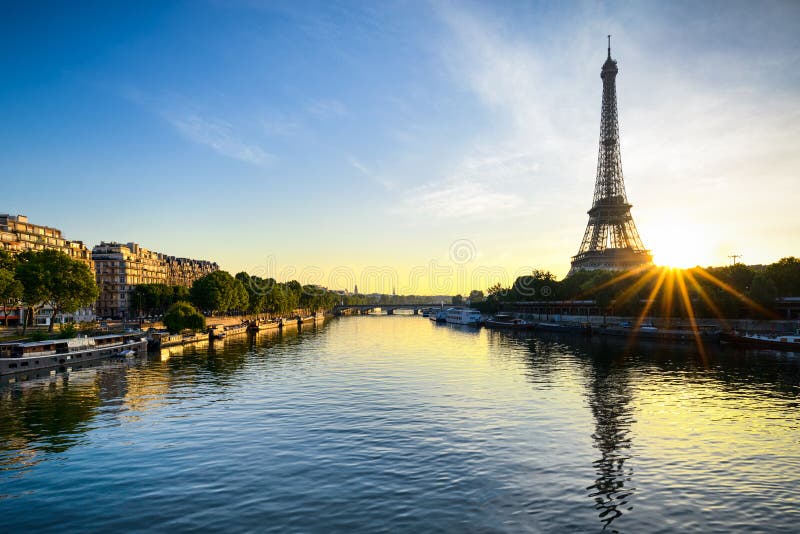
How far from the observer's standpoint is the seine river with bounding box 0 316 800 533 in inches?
837

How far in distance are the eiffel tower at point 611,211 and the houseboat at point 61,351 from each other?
501 feet

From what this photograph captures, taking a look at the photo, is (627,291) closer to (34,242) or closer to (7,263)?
(7,263)

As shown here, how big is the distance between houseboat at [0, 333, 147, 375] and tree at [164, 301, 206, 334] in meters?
12.9

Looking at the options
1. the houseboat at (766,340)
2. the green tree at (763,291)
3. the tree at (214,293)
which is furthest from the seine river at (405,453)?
the tree at (214,293)

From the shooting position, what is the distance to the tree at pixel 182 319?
10450cm

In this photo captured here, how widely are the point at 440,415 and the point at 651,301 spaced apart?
9254cm

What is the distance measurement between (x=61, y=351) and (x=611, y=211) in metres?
177

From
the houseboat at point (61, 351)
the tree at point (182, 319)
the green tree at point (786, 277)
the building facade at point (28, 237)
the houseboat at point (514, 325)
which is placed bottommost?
the houseboat at point (514, 325)

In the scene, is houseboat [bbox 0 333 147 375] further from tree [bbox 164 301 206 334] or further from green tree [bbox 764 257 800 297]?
green tree [bbox 764 257 800 297]

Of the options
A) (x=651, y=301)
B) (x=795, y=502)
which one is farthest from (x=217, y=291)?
(x=795, y=502)

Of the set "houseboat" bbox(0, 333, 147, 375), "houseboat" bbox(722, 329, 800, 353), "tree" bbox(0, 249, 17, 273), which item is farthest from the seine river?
"tree" bbox(0, 249, 17, 273)

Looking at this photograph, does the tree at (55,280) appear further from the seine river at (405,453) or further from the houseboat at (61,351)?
the seine river at (405,453)

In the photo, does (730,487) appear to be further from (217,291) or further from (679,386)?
(217,291)

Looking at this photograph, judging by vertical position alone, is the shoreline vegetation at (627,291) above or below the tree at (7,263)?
below
